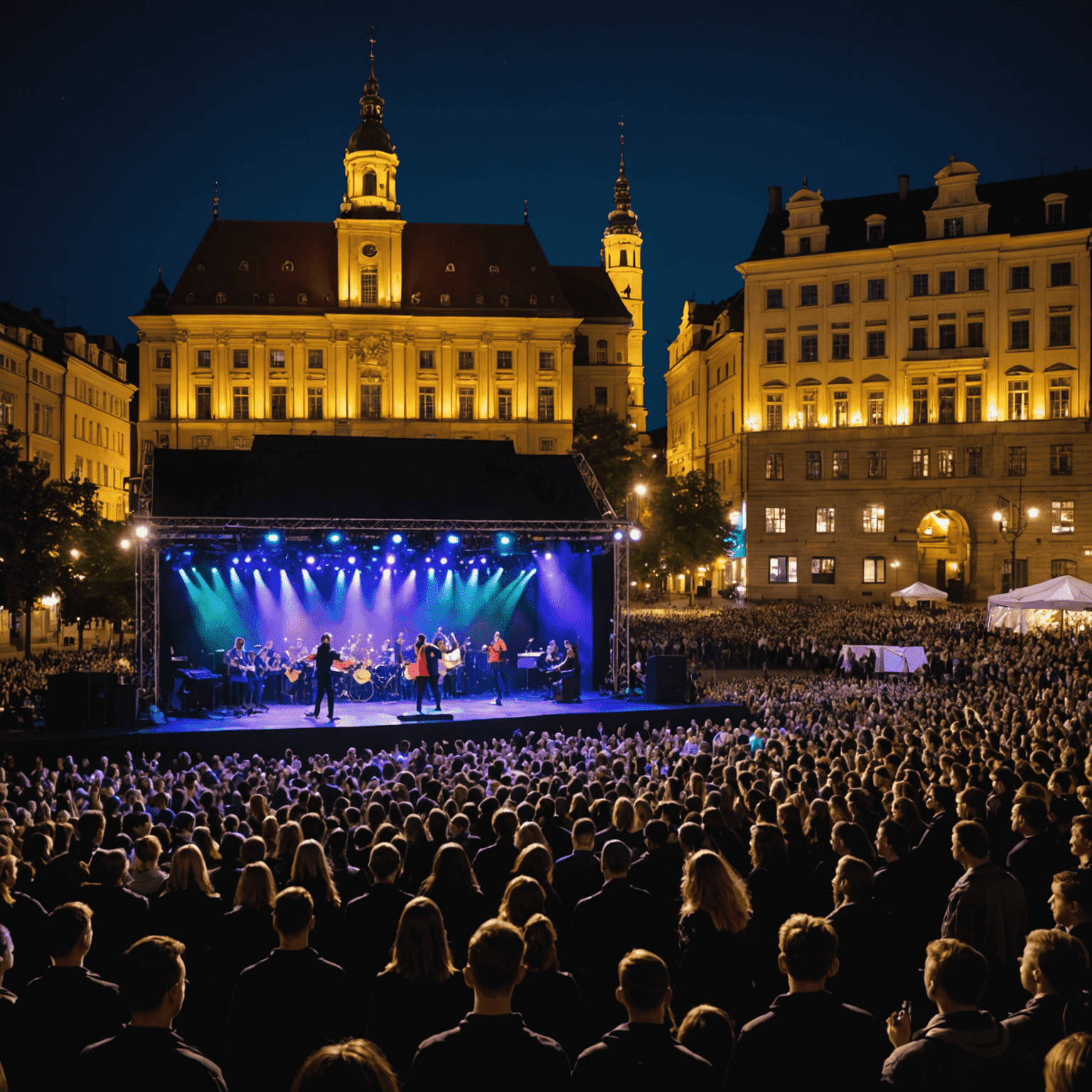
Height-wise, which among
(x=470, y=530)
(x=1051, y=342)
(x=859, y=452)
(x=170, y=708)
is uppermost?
(x=1051, y=342)

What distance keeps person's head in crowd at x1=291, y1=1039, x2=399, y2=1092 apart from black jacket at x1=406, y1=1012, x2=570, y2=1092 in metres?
0.52

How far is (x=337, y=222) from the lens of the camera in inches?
2435

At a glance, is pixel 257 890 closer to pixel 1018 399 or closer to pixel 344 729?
pixel 344 729

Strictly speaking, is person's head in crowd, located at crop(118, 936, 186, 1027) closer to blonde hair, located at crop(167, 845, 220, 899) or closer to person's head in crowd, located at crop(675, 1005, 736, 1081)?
person's head in crowd, located at crop(675, 1005, 736, 1081)

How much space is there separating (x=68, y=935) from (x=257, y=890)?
1339 mm

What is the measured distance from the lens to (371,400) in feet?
200

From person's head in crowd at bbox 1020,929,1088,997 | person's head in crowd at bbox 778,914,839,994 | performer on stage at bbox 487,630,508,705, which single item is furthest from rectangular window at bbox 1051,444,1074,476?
person's head in crowd at bbox 778,914,839,994

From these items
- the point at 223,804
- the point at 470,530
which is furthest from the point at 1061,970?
the point at 470,530

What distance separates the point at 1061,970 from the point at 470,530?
58.9 feet

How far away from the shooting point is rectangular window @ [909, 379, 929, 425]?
53.2 m

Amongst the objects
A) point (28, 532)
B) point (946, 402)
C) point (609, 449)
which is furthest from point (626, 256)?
point (28, 532)

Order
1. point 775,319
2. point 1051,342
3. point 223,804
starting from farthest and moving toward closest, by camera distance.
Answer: point 775,319, point 1051,342, point 223,804

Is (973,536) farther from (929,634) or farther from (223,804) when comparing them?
Answer: (223,804)

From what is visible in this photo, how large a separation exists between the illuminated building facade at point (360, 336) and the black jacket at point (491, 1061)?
57.2 m
